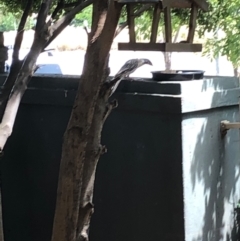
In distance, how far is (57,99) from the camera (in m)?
2.65

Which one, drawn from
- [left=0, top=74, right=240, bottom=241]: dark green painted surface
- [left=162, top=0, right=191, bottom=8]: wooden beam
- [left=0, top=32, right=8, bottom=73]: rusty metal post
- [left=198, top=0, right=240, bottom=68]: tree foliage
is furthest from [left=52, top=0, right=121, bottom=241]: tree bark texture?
[left=0, top=32, right=8, bottom=73]: rusty metal post

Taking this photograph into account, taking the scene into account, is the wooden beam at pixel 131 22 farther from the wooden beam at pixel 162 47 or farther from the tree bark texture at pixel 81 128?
the tree bark texture at pixel 81 128

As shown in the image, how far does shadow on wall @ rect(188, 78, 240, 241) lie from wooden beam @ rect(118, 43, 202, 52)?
307 millimetres

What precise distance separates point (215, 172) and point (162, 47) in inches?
29.9

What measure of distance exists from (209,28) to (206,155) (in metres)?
0.74

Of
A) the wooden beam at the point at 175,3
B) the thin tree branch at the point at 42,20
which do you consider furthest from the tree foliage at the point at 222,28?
the thin tree branch at the point at 42,20

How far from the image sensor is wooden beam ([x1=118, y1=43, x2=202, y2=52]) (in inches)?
80.7

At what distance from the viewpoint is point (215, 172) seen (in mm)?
2518

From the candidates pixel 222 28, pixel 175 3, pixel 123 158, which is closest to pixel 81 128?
pixel 175 3

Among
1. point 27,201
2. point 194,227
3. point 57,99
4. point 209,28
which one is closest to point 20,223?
point 27,201

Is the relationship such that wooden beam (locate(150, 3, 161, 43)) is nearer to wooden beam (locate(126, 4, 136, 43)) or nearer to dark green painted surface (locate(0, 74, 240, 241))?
wooden beam (locate(126, 4, 136, 43))

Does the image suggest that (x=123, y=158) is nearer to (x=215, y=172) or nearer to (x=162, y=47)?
(x=215, y=172)

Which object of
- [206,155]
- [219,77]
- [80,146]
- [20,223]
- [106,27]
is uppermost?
[106,27]

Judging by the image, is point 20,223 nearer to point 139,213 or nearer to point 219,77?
point 139,213
